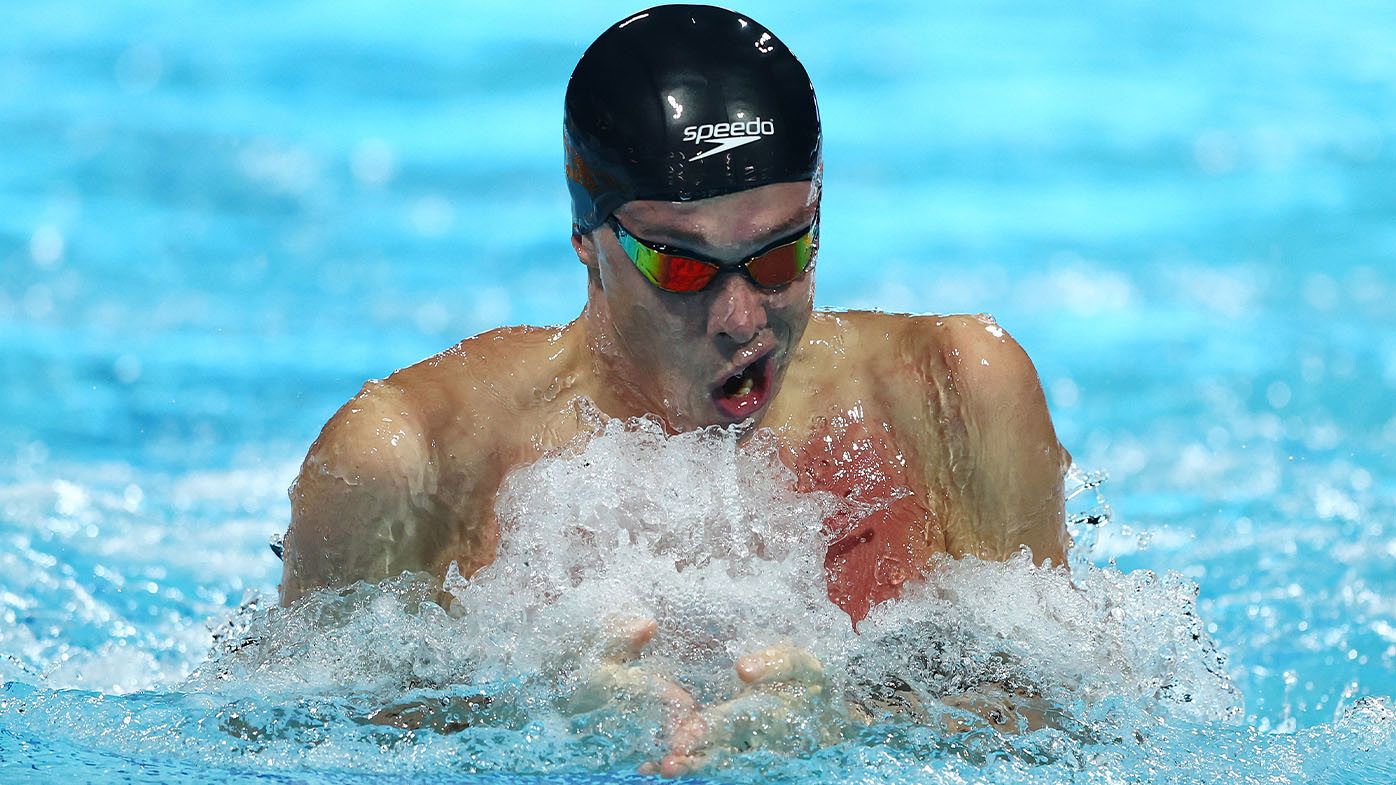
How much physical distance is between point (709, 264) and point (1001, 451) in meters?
0.58

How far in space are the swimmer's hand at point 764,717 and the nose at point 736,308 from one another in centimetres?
42

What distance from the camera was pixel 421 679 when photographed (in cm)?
245

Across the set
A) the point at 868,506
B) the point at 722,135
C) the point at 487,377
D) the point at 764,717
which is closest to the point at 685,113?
the point at 722,135

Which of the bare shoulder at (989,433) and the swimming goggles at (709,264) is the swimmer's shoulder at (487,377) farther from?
the bare shoulder at (989,433)

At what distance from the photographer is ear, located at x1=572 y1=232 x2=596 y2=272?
7.98ft

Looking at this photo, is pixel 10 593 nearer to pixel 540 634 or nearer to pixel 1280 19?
pixel 540 634

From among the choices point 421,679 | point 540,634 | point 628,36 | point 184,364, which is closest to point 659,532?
point 540,634

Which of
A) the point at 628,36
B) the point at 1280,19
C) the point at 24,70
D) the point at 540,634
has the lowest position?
the point at 540,634

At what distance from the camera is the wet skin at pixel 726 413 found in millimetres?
2314

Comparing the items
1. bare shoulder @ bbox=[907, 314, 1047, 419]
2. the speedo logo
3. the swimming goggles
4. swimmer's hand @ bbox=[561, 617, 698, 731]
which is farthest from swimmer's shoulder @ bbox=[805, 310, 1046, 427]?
swimmer's hand @ bbox=[561, 617, 698, 731]

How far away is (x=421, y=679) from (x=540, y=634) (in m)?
0.20

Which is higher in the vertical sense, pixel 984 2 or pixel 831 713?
pixel 984 2

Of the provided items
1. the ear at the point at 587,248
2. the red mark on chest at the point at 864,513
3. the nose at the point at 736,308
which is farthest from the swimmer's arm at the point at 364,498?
the red mark on chest at the point at 864,513

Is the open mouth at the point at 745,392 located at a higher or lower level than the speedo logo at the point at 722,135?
lower
